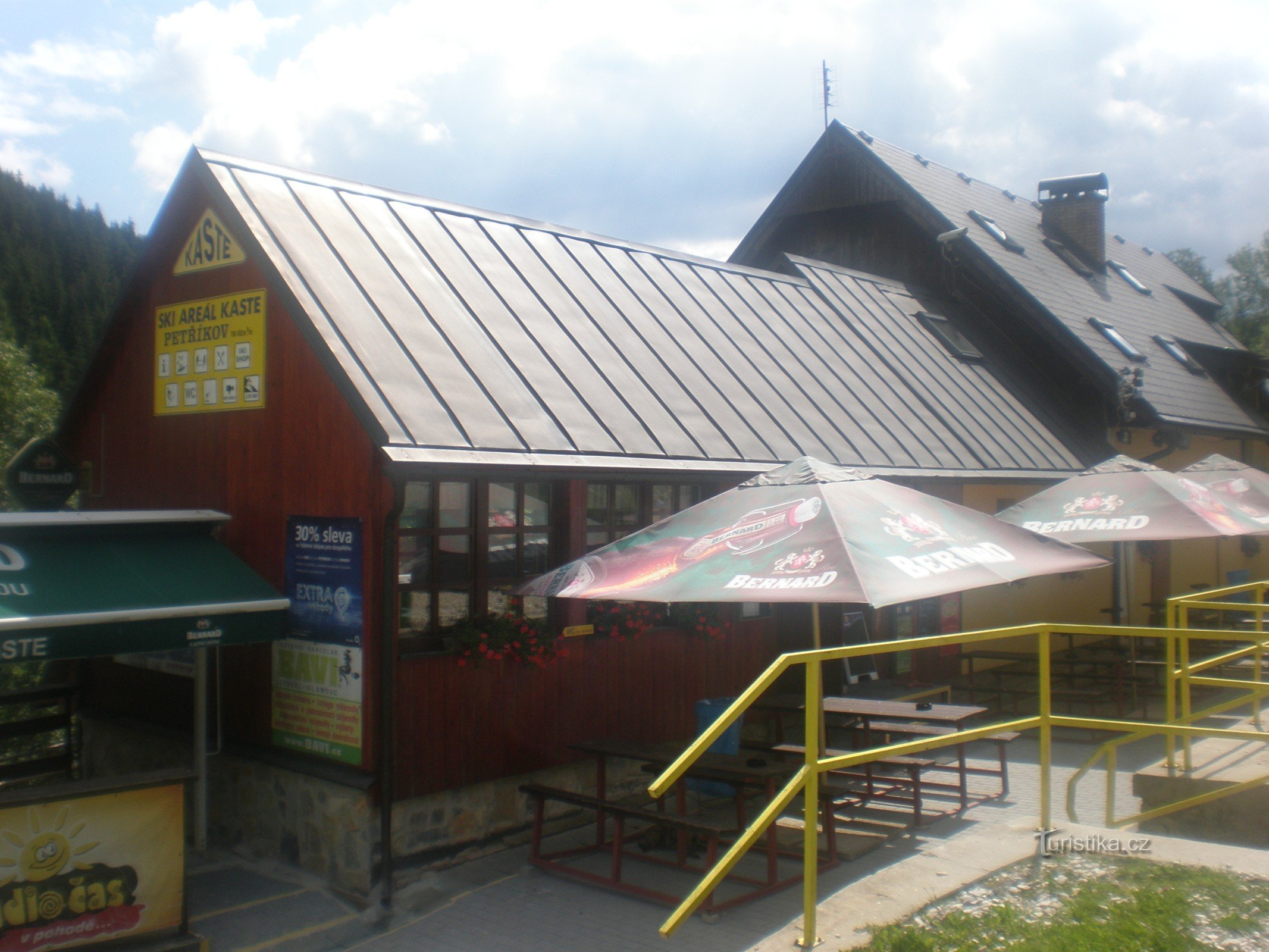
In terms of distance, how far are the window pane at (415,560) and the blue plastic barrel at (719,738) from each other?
2.33 m

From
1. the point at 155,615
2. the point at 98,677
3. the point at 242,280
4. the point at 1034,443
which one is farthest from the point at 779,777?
the point at 1034,443

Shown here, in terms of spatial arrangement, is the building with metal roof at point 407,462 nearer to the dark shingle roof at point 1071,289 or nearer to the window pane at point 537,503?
the window pane at point 537,503

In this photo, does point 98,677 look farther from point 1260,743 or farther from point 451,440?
point 1260,743

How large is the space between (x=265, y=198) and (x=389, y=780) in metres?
4.56

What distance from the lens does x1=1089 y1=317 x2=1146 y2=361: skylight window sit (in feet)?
56.3

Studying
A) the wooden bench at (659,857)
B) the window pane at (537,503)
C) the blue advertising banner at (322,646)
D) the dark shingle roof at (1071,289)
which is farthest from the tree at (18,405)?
the wooden bench at (659,857)

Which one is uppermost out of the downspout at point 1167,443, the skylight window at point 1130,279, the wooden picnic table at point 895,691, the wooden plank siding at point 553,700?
the skylight window at point 1130,279

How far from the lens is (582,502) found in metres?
8.21

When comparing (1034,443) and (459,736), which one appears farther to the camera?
(1034,443)

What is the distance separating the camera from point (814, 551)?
5.46 metres

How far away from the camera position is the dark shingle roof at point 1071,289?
55.4ft

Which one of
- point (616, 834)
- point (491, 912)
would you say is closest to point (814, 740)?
A: point (616, 834)

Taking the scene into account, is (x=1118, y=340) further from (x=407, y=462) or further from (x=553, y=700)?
(x=407, y=462)

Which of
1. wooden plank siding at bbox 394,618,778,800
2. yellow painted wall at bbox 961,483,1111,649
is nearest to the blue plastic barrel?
wooden plank siding at bbox 394,618,778,800
